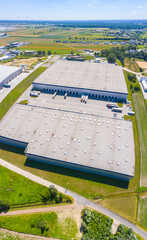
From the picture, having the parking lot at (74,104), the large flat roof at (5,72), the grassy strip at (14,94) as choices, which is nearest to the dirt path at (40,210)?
the parking lot at (74,104)

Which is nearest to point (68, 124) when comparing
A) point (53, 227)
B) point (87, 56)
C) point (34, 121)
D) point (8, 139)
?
point (34, 121)

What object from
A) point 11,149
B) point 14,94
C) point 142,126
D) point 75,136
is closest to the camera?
point 75,136

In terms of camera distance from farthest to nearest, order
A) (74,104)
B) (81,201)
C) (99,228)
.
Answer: (74,104), (81,201), (99,228)

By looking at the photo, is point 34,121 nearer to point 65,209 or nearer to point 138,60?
point 65,209

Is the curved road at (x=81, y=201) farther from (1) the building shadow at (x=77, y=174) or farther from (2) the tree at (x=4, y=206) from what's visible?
(2) the tree at (x=4, y=206)

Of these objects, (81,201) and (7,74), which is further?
(7,74)

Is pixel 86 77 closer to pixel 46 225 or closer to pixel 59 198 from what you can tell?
pixel 59 198

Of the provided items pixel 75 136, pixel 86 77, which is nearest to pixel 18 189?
pixel 75 136
